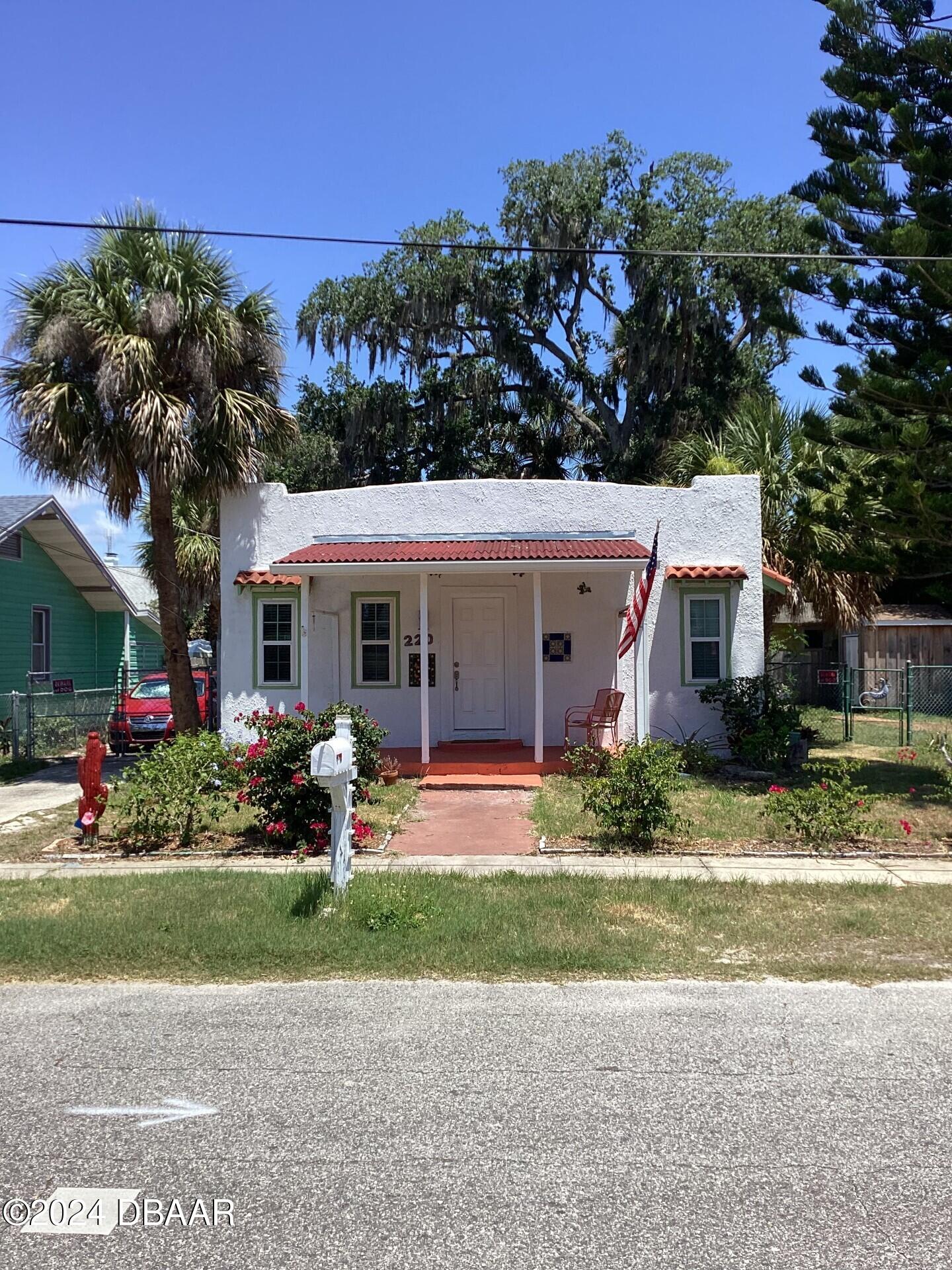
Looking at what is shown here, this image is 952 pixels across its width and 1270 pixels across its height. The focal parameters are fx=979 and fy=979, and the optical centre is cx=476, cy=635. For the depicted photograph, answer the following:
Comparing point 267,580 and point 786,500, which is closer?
point 267,580

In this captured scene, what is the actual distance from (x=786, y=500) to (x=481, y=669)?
283 inches

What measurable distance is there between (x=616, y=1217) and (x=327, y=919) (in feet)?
12.6

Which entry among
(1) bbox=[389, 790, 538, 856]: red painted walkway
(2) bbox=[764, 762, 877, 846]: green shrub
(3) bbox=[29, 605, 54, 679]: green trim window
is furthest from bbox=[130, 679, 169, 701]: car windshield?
(2) bbox=[764, 762, 877, 846]: green shrub

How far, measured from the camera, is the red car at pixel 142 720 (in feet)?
59.9

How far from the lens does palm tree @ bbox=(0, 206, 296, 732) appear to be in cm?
1377

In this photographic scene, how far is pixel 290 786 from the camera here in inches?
357

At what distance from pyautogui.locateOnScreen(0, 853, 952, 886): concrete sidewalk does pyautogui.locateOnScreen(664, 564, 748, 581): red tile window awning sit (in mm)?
5777

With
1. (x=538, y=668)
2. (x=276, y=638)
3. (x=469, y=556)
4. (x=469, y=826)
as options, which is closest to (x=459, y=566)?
(x=469, y=556)

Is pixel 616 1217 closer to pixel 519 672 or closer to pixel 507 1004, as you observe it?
pixel 507 1004

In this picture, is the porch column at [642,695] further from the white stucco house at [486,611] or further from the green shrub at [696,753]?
the green shrub at [696,753]

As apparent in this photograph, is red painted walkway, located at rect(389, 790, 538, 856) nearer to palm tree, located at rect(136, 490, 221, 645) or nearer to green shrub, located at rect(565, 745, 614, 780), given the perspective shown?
green shrub, located at rect(565, 745, 614, 780)

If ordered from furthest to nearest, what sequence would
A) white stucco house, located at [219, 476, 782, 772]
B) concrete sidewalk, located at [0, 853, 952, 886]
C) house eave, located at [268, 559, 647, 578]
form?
1. white stucco house, located at [219, 476, 782, 772]
2. house eave, located at [268, 559, 647, 578]
3. concrete sidewalk, located at [0, 853, 952, 886]

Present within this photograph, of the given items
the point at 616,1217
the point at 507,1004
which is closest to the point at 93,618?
the point at 507,1004

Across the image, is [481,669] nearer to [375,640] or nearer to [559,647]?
[559,647]
